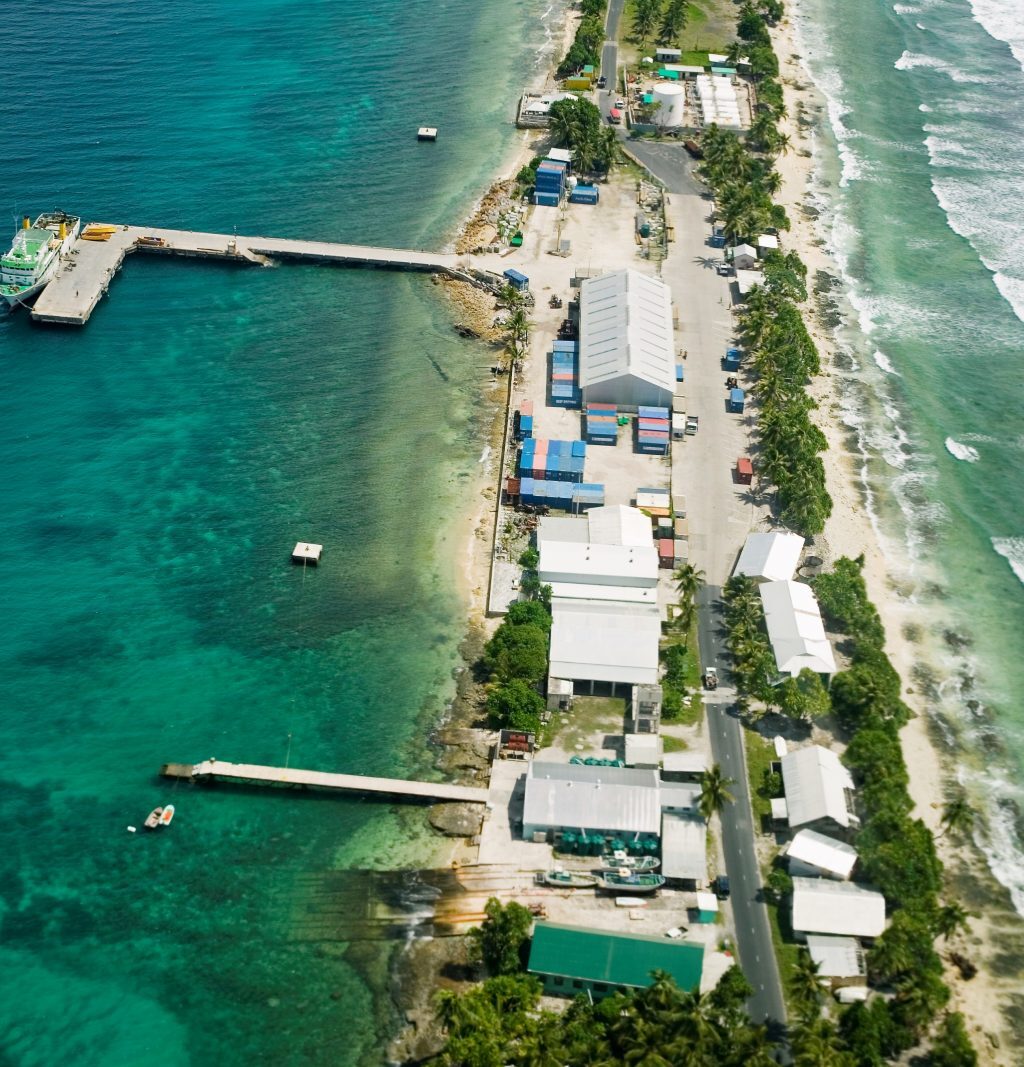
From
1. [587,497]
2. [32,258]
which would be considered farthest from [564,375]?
[32,258]

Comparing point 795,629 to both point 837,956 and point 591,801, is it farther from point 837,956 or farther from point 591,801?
point 837,956

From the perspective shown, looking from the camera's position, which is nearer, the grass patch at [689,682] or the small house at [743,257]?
the grass patch at [689,682]

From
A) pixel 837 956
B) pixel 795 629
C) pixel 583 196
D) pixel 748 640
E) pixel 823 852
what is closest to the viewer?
pixel 837 956

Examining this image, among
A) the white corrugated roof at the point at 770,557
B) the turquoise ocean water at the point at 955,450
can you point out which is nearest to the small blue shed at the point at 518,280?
the turquoise ocean water at the point at 955,450

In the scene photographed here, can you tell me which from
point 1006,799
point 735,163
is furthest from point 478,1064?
point 735,163

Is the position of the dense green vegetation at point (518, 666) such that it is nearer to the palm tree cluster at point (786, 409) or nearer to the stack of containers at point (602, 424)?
the stack of containers at point (602, 424)
